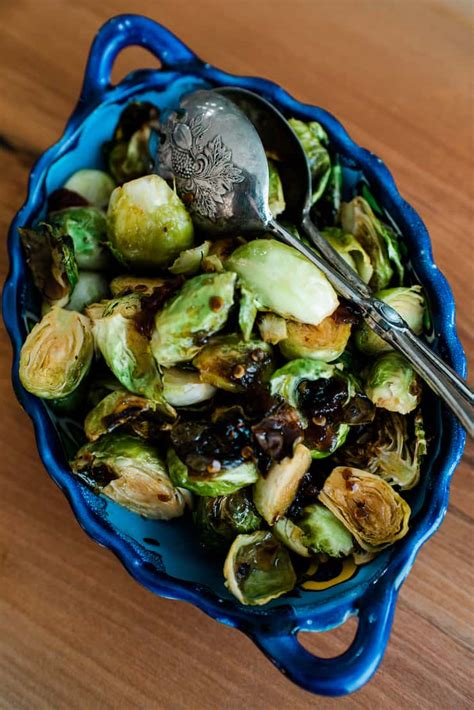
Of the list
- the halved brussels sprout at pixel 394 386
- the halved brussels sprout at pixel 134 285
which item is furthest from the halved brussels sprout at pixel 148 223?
the halved brussels sprout at pixel 394 386

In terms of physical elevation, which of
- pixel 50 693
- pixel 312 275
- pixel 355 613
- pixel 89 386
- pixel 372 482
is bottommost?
pixel 50 693

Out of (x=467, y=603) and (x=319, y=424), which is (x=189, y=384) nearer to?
(x=319, y=424)

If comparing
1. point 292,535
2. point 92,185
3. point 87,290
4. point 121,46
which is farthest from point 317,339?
point 121,46

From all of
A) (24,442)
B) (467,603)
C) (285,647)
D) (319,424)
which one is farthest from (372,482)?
(24,442)

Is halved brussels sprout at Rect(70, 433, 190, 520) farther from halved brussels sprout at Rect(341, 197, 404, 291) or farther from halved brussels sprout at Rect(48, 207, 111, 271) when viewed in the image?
halved brussels sprout at Rect(341, 197, 404, 291)

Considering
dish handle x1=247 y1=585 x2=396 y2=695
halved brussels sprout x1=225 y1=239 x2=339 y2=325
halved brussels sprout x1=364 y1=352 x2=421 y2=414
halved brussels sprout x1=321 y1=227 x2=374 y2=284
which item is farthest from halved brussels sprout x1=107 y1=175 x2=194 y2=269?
dish handle x1=247 y1=585 x2=396 y2=695

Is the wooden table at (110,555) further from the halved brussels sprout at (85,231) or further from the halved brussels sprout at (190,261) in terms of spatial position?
the halved brussels sprout at (190,261)
